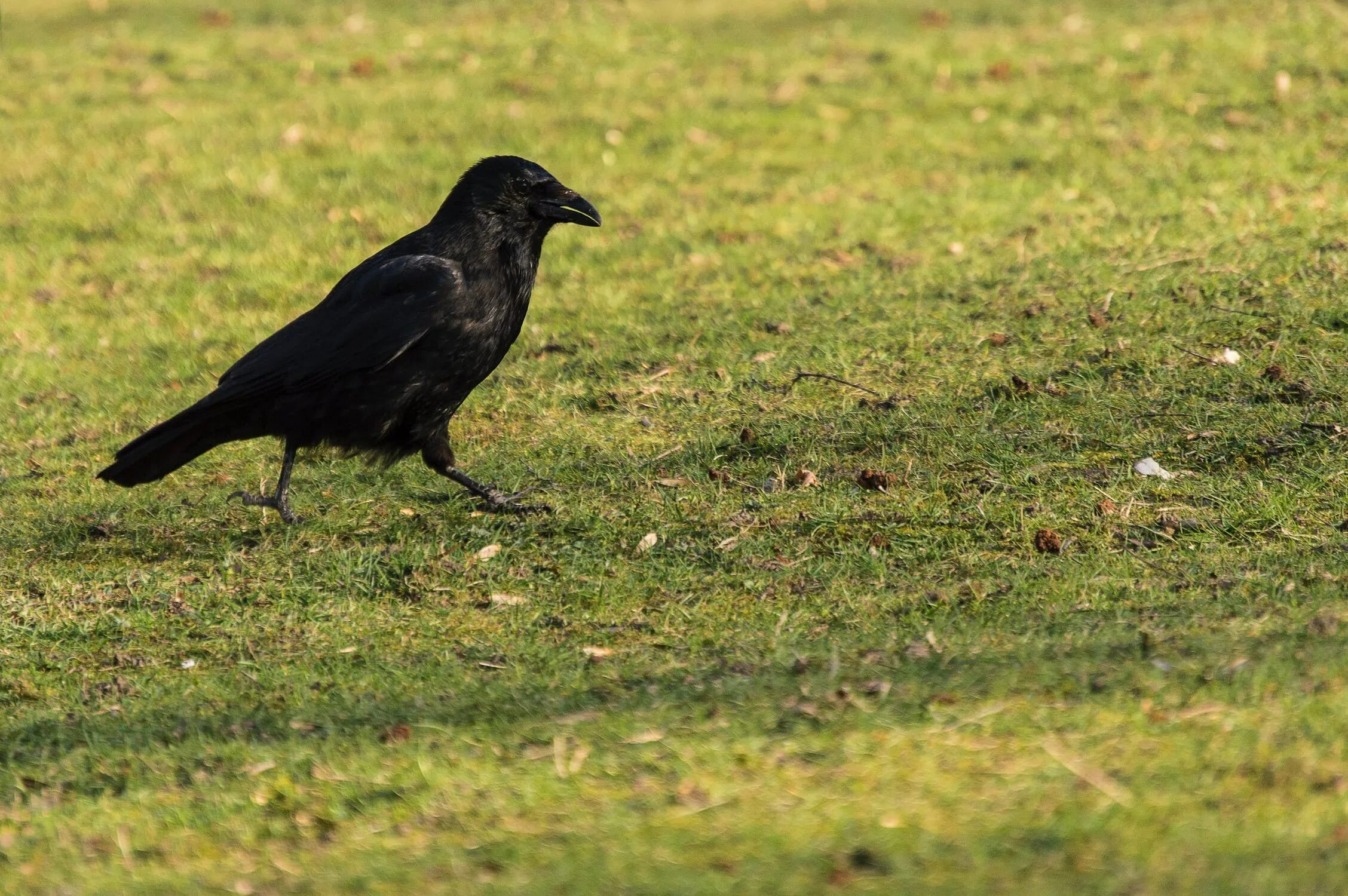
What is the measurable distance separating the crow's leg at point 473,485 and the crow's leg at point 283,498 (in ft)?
2.02

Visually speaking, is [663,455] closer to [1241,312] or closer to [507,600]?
[507,600]

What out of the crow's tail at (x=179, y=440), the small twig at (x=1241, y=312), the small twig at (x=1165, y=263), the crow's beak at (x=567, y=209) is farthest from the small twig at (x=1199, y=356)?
the crow's tail at (x=179, y=440)

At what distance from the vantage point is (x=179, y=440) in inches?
273

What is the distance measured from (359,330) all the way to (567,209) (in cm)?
117

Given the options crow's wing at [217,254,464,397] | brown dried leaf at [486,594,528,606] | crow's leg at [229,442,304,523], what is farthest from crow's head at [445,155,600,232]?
brown dried leaf at [486,594,528,606]

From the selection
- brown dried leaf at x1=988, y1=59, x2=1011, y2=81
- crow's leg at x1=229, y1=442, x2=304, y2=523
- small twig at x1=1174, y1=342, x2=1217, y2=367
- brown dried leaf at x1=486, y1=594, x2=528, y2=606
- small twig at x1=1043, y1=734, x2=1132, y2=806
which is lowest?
brown dried leaf at x1=486, y1=594, x2=528, y2=606

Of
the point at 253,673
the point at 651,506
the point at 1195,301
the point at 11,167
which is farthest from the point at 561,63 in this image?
the point at 253,673

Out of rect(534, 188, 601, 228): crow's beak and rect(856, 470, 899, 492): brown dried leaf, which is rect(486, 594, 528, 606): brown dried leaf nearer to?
rect(856, 470, 899, 492): brown dried leaf

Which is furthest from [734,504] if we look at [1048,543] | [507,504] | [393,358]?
[393,358]

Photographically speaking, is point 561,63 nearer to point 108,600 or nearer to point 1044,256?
point 1044,256

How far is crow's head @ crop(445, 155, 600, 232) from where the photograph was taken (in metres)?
7.12

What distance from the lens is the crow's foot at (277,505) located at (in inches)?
269

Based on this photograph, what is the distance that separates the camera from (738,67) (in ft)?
48.9

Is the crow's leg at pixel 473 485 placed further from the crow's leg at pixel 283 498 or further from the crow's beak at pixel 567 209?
the crow's beak at pixel 567 209
